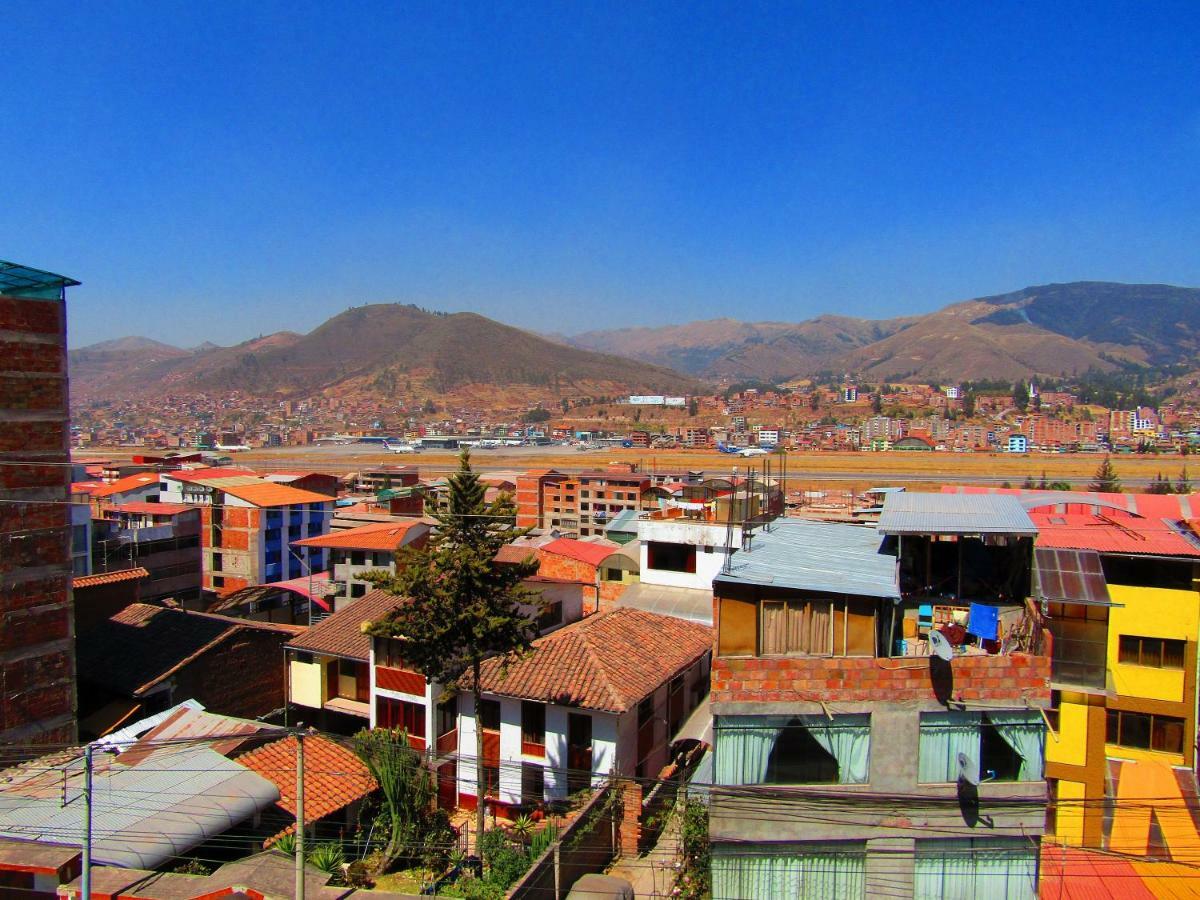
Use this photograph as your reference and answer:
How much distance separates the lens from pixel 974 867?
654 centimetres

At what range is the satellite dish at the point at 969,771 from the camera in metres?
6.48

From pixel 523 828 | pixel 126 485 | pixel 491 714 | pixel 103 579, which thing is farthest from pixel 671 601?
pixel 126 485

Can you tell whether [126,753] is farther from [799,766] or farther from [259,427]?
[259,427]

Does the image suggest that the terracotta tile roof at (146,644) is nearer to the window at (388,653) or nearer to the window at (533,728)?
the window at (388,653)

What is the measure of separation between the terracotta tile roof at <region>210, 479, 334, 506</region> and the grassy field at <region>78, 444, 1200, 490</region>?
46.7 metres

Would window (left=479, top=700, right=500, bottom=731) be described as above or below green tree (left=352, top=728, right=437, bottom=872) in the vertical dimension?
above

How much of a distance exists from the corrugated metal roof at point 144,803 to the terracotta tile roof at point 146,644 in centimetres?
505

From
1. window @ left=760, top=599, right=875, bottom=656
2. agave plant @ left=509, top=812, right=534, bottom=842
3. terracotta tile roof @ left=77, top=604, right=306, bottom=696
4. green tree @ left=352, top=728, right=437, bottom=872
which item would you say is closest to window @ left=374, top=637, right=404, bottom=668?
green tree @ left=352, top=728, right=437, bottom=872

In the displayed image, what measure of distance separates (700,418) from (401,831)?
6802 inches

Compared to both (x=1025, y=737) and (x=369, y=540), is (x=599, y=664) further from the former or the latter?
(x=369, y=540)

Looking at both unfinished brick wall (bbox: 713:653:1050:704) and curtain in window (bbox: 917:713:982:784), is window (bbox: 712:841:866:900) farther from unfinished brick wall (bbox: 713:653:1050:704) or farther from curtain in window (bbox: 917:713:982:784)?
unfinished brick wall (bbox: 713:653:1050:704)

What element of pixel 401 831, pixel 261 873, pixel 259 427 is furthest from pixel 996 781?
pixel 259 427

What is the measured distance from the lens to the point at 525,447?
139875mm

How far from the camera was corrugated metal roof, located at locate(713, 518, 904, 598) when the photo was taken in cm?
710
